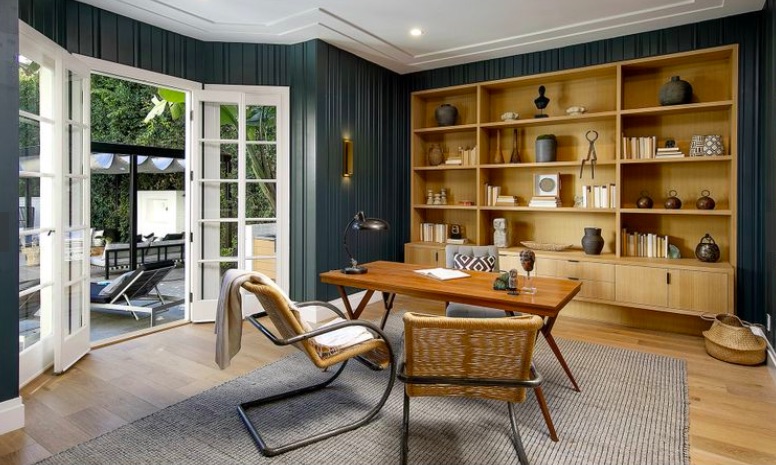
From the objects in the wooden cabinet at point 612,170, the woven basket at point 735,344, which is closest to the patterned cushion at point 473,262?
the wooden cabinet at point 612,170

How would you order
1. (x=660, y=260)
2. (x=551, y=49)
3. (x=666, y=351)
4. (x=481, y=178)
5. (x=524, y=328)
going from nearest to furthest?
(x=524, y=328)
(x=666, y=351)
(x=660, y=260)
(x=551, y=49)
(x=481, y=178)

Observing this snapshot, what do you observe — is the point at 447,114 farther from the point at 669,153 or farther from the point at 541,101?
the point at 669,153

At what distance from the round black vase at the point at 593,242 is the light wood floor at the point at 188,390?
795mm

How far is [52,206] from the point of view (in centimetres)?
314

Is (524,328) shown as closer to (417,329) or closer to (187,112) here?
(417,329)

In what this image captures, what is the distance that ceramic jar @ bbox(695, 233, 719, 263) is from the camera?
4000 millimetres

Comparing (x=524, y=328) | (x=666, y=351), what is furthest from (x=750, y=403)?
(x=524, y=328)

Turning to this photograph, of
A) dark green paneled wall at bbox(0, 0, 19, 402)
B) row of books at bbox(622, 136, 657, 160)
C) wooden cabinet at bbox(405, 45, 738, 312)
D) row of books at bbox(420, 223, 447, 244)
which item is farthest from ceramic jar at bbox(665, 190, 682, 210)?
dark green paneled wall at bbox(0, 0, 19, 402)

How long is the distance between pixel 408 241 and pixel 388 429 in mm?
3699

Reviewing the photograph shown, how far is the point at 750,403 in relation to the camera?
275 centimetres

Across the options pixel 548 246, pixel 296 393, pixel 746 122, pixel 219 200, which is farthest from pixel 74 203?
pixel 746 122

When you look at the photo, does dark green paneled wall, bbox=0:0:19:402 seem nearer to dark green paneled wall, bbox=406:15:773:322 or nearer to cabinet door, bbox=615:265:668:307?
cabinet door, bbox=615:265:668:307

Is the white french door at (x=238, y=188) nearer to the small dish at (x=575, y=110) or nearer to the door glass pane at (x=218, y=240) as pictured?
the door glass pane at (x=218, y=240)

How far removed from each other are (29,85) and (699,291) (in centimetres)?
522
